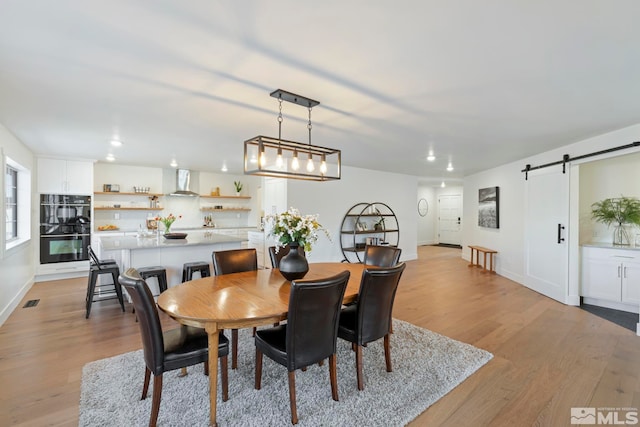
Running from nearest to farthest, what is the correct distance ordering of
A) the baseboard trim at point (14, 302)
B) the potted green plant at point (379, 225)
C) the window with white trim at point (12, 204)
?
the baseboard trim at point (14, 302), the window with white trim at point (12, 204), the potted green plant at point (379, 225)

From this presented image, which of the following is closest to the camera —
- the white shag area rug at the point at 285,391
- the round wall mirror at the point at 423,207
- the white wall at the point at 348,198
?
the white shag area rug at the point at 285,391

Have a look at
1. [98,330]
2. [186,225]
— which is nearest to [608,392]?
[98,330]

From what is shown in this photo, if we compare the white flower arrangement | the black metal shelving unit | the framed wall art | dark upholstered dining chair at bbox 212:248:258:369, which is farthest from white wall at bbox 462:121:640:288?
dark upholstered dining chair at bbox 212:248:258:369

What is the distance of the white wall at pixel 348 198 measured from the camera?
618cm

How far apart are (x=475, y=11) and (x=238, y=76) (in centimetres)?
158

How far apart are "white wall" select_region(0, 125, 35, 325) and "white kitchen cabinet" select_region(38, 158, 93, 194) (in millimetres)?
158

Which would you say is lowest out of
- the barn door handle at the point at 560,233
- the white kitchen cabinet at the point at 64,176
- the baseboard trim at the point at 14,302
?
the baseboard trim at the point at 14,302

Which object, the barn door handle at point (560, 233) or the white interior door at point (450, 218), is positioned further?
the white interior door at point (450, 218)

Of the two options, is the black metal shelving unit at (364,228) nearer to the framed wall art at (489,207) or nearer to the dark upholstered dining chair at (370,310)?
the framed wall art at (489,207)

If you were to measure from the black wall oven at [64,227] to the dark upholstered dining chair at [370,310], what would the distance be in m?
5.55

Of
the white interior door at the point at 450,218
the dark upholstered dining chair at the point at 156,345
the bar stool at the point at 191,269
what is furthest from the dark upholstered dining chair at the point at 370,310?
the white interior door at the point at 450,218

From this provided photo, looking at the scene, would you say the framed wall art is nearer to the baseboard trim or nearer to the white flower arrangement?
the white flower arrangement

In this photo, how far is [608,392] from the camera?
7.57ft

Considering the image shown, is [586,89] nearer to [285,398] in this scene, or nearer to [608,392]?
[608,392]
